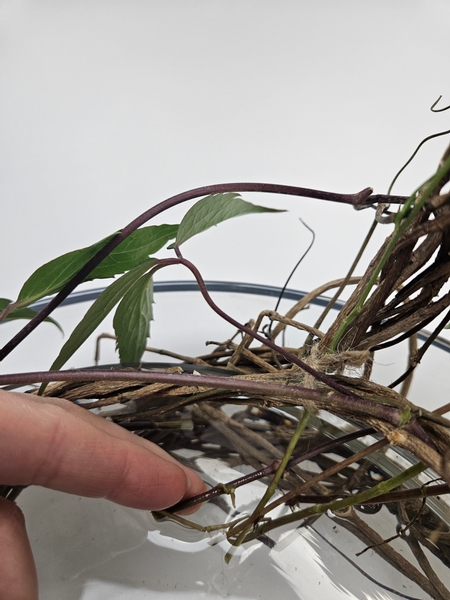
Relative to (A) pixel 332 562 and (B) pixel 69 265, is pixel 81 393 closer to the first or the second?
(B) pixel 69 265

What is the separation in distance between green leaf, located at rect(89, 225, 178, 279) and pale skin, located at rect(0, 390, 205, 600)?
0.21 feet

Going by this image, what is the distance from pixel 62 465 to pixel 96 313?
0.07 meters

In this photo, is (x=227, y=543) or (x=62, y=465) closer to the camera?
(x=62, y=465)

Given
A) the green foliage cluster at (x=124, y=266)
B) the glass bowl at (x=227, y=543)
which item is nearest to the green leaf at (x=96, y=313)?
the green foliage cluster at (x=124, y=266)

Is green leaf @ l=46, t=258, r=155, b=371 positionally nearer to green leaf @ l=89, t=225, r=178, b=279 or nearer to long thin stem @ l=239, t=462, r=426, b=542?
green leaf @ l=89, t=225, r=178, b=279

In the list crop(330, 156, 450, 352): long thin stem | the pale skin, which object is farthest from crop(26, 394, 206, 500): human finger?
crop(330, 156, 450, 352): long thin stem

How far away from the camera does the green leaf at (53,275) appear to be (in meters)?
0.21

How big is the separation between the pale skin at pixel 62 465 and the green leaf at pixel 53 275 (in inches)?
1.6

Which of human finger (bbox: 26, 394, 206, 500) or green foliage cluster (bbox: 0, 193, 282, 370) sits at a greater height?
green foliage cluster (bbox: 0, 193, 282, 370)

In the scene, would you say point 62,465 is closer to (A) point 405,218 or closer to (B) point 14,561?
(B) point 14,561

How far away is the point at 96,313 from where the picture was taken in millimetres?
209

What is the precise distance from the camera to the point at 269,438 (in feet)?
1.05

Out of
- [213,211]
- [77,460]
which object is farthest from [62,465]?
[213,211]

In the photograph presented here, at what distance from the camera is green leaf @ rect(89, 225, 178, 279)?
0.22 meters
